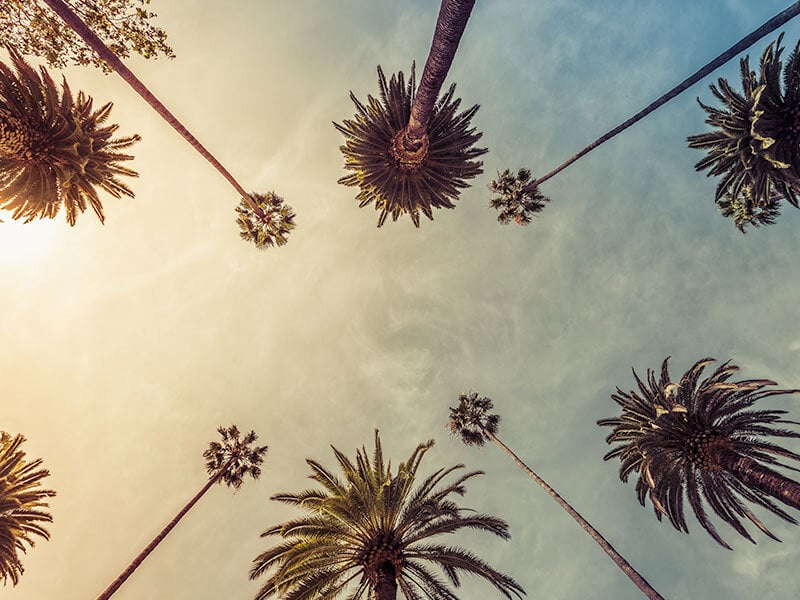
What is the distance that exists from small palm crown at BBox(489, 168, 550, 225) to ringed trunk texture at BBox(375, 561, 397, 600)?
18.3 metres

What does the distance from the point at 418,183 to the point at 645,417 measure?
1199 cm

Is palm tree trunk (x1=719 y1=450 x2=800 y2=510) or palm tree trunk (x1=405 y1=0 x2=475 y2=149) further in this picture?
palm tree trunk (x1=719 y1=450 x2=800 y2=510)

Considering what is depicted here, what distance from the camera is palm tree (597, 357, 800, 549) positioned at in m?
13.4

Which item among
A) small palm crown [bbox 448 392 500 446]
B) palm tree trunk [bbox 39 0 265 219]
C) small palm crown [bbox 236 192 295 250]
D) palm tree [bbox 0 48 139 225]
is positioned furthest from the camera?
small palm crown [bbox 448 392 500 446]

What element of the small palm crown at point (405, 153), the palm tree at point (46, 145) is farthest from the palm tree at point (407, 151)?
the palm tree at point (46, 145)

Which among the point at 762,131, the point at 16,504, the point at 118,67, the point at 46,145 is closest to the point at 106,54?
A: the point at 118,67

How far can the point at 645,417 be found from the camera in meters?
15.4

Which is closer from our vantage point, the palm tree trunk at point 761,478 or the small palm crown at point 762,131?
the palm tree trunk at point 761,478

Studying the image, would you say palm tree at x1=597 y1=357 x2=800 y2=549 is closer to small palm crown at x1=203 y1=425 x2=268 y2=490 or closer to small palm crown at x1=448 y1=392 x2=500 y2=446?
small palm crown at x1=448 y1=392 x2=500 y2=446

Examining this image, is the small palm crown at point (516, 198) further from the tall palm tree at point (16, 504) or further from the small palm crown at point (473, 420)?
the tall palm tree at point (16, 504)

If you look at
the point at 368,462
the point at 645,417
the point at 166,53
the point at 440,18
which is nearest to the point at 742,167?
the point at 645,417

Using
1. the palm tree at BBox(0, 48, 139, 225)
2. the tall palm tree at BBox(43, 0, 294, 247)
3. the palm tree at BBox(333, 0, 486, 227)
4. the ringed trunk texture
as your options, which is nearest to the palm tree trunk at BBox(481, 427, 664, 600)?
the ringed trunk texture

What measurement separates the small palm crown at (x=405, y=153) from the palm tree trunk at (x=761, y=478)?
40.5 ft

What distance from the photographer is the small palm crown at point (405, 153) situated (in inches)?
462
